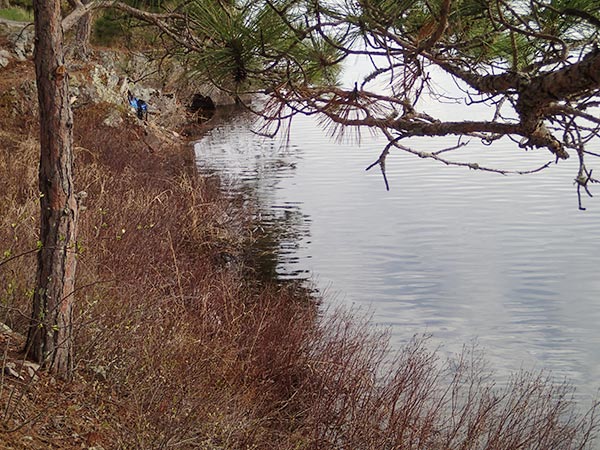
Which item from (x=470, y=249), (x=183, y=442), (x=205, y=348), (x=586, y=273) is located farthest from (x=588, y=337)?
(x=183, y=442)

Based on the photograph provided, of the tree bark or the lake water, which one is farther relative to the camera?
the lake water

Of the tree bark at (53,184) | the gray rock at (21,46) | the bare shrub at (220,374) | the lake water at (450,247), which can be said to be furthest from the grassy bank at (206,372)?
the gray rock at (21,46)

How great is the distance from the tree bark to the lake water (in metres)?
2.59

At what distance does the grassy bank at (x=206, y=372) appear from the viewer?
530cm

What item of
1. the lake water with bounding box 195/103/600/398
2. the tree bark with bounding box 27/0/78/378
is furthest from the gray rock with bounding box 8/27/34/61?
the tree bark with bounding box 27/0/78/378

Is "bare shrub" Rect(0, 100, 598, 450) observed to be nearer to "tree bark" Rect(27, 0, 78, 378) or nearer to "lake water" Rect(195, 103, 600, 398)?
"tree bark" Rect(27, 0, 78, 378)

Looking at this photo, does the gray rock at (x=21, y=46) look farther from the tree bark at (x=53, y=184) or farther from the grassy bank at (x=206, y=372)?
the tree bark at (x=53, y=184)

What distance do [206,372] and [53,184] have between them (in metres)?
2.94

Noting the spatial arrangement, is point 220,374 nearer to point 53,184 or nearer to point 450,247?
point 53,184

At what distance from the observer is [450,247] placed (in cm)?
1688

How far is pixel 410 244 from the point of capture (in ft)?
56.1

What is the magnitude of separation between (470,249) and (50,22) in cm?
1283

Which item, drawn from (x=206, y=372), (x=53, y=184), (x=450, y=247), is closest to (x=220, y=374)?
(x=206, y=372)

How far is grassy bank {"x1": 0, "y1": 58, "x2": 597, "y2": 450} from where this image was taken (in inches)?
209
